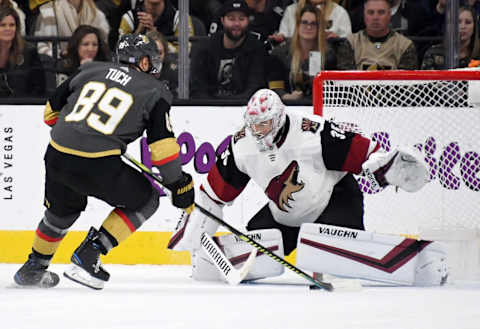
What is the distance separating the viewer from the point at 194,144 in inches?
200

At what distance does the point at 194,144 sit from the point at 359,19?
123 cm

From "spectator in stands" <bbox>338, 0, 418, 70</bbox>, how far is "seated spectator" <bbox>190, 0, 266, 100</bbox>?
0.46m

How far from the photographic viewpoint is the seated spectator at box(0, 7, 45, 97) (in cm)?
539

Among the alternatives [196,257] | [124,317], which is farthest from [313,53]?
[124,317]

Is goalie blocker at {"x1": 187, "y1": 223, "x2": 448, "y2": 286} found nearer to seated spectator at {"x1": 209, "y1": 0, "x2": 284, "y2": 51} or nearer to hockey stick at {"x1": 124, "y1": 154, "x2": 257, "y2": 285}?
hockey stick at {"x1": 124, "y1": 154, "x2": 257, "y2": 285}

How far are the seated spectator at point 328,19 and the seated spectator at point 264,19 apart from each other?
5 centimetres

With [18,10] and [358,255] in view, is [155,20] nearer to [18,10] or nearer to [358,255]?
[18,10]

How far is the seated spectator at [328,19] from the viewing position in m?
5.49

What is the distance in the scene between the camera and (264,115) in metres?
3.74

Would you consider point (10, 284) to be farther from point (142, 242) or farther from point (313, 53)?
point (313, 53)

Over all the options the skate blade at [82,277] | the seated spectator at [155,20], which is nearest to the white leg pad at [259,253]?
the skate blade at [82,277]

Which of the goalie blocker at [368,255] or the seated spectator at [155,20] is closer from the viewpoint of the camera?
the goalie blocker at [368,255]

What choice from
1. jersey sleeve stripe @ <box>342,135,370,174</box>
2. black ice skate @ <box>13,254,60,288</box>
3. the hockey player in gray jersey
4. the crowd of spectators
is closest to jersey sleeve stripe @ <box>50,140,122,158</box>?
the hockey player in gray jersey

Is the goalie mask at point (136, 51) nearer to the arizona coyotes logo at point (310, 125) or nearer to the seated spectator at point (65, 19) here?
the arizona coyotes logo at point (310, 125)
